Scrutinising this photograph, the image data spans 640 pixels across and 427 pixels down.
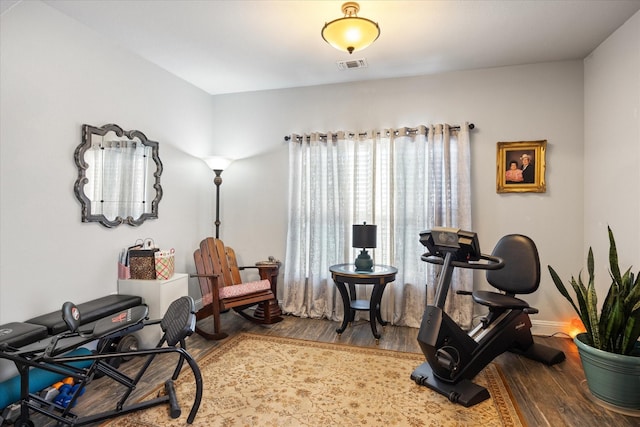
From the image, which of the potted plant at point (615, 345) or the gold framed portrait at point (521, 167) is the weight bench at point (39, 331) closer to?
the potted plant at point (615, 345)

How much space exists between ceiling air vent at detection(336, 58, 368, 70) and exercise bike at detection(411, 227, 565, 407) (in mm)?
1968

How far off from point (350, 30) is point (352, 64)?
1.26 meters

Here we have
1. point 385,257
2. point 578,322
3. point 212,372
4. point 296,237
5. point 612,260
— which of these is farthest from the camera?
point 296,237

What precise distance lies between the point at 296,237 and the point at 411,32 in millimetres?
2483

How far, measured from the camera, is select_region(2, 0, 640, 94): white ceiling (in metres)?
2.59

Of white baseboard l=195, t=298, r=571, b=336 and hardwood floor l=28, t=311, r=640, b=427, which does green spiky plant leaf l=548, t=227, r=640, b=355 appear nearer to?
hardwood floor l=28, t=311, r=640, b=427

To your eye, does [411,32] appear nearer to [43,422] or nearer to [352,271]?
[352,271]

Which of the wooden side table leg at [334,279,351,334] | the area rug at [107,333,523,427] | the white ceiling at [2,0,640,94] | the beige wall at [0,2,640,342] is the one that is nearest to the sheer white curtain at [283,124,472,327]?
the beige wall at [0,2,640,342]

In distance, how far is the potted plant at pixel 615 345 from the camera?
2.15 m

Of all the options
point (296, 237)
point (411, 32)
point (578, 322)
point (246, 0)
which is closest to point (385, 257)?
point (296, 237)

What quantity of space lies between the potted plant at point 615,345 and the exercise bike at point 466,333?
48 centimetres

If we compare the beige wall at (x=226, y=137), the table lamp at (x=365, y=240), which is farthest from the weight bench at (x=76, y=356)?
the table lamp at (x=365, y=240)

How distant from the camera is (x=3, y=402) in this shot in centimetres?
199

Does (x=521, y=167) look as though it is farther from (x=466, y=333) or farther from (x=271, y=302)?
(x=271, y=302)
